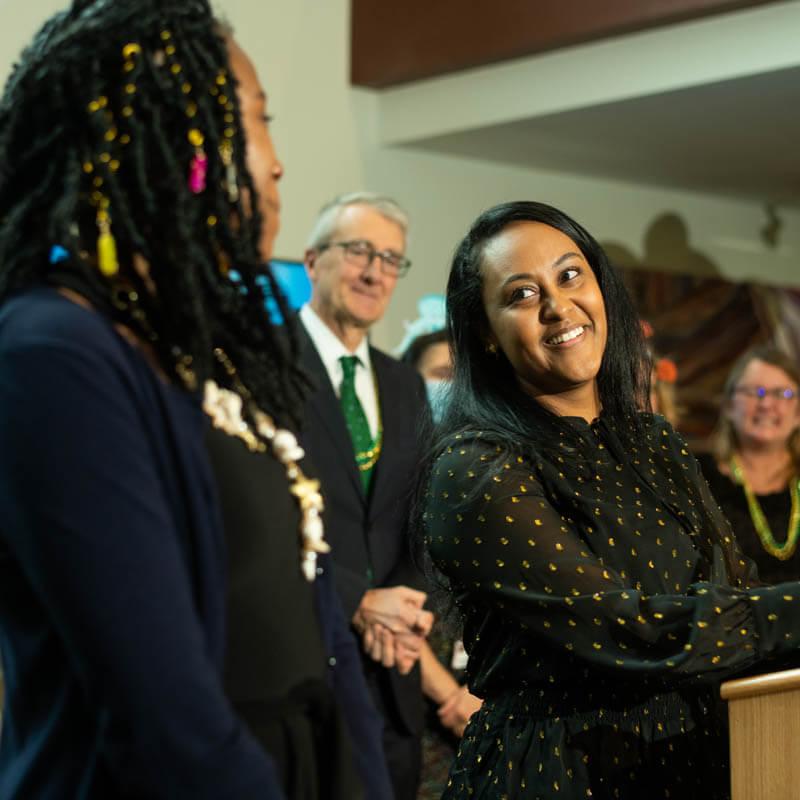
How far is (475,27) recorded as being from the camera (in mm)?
5859

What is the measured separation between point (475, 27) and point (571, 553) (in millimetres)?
4238

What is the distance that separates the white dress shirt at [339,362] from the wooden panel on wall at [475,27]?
231 centimetres

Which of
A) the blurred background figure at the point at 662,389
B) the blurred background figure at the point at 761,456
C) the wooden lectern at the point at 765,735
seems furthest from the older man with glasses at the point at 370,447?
the wooden lectern at the point at 765,735

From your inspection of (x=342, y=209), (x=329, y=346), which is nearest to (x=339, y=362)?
(x=329, y=346)

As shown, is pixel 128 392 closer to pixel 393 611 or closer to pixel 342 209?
pixel 393 611

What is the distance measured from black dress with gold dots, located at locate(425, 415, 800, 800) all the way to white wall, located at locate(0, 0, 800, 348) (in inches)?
146

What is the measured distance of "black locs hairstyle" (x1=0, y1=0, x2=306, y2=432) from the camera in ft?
4.40

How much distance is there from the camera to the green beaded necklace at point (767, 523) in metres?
3.87

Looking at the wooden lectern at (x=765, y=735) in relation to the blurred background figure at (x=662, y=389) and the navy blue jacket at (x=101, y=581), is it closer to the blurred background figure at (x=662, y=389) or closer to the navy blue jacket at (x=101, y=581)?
the navy blue jacket at (x=101, y=581)

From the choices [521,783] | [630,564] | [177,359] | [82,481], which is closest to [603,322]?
[630,564]

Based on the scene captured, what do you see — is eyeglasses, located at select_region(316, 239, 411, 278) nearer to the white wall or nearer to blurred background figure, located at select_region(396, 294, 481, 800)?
blurred background figure, located at select_region(396, 294, 481, 800)

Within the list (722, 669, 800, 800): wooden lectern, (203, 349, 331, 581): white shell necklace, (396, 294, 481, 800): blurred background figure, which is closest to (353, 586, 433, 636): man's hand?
(396, 294, 481, 800): blurred background figure

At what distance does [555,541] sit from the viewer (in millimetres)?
2020

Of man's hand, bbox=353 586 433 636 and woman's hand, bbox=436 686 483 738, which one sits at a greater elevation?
man's hand, bbox=353 586 433 636
